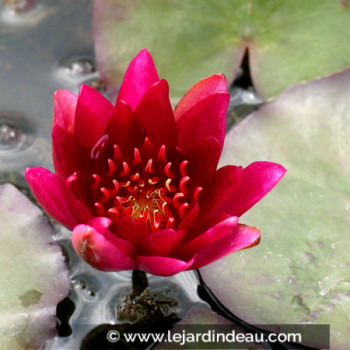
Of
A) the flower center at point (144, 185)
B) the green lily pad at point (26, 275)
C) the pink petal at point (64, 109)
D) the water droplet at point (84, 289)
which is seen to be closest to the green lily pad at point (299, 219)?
the flower center at point (144, 185)

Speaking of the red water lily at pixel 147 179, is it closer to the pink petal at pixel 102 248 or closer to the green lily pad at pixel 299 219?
the pink petal at pixel 102 248

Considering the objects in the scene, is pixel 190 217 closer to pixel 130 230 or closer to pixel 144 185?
pixel 130 230

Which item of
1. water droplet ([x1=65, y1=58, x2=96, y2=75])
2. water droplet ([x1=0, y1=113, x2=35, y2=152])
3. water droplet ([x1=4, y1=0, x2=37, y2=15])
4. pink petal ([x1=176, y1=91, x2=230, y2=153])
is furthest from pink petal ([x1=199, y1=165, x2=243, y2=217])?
water droplet ([x1=4, y1=0, x2=37, y2=15])

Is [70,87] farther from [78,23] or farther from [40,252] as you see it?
[40,252]

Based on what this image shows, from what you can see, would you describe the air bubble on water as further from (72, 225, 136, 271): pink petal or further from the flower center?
(72, 225, 136, 271): pink petal

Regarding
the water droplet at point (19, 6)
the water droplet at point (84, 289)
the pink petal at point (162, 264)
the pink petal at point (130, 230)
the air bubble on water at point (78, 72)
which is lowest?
the water droplet at point (84, 289)

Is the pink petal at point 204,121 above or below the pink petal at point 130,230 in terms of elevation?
above

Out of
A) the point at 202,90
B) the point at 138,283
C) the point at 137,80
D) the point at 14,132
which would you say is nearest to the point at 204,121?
the point at 202,90
